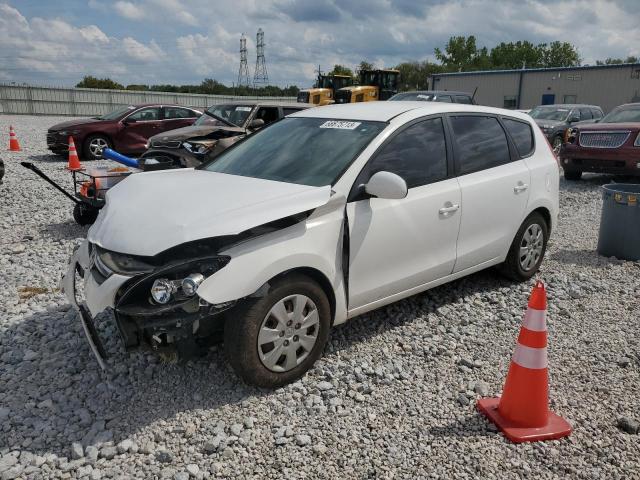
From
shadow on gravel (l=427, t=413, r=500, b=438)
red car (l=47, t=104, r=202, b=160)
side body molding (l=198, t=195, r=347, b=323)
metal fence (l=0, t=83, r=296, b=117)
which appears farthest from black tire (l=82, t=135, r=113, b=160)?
metal fence (l=0, t=83, r=296, b=117)

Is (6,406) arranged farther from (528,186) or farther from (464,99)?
(464,99)

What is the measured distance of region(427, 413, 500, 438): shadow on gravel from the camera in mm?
3049

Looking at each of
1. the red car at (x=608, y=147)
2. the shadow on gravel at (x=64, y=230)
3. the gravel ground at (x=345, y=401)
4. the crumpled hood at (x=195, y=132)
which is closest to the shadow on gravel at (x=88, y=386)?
the gravel ground at (x=345, y=401)

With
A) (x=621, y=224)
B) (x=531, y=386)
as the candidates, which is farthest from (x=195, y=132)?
(x=531, y=386)

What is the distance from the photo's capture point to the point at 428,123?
168 inches

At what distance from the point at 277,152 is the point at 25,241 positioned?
424cm

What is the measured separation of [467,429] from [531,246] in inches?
106

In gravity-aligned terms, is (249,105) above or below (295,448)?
above

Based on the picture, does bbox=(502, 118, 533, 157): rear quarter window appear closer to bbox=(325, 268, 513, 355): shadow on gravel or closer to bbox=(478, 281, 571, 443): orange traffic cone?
bbox=(325, 268, 513, 355): shadow on gravel

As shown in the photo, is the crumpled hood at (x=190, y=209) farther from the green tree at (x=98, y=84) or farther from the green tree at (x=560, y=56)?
the green tree at (x=560, y=56)

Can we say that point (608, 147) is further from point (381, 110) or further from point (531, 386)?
point (531, 386)

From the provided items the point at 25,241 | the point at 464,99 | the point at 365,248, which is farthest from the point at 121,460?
the point at 464,99

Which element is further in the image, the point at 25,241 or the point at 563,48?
the point at 563,48

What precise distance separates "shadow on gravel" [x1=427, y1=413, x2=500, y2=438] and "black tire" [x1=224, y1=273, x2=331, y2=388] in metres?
0.93
